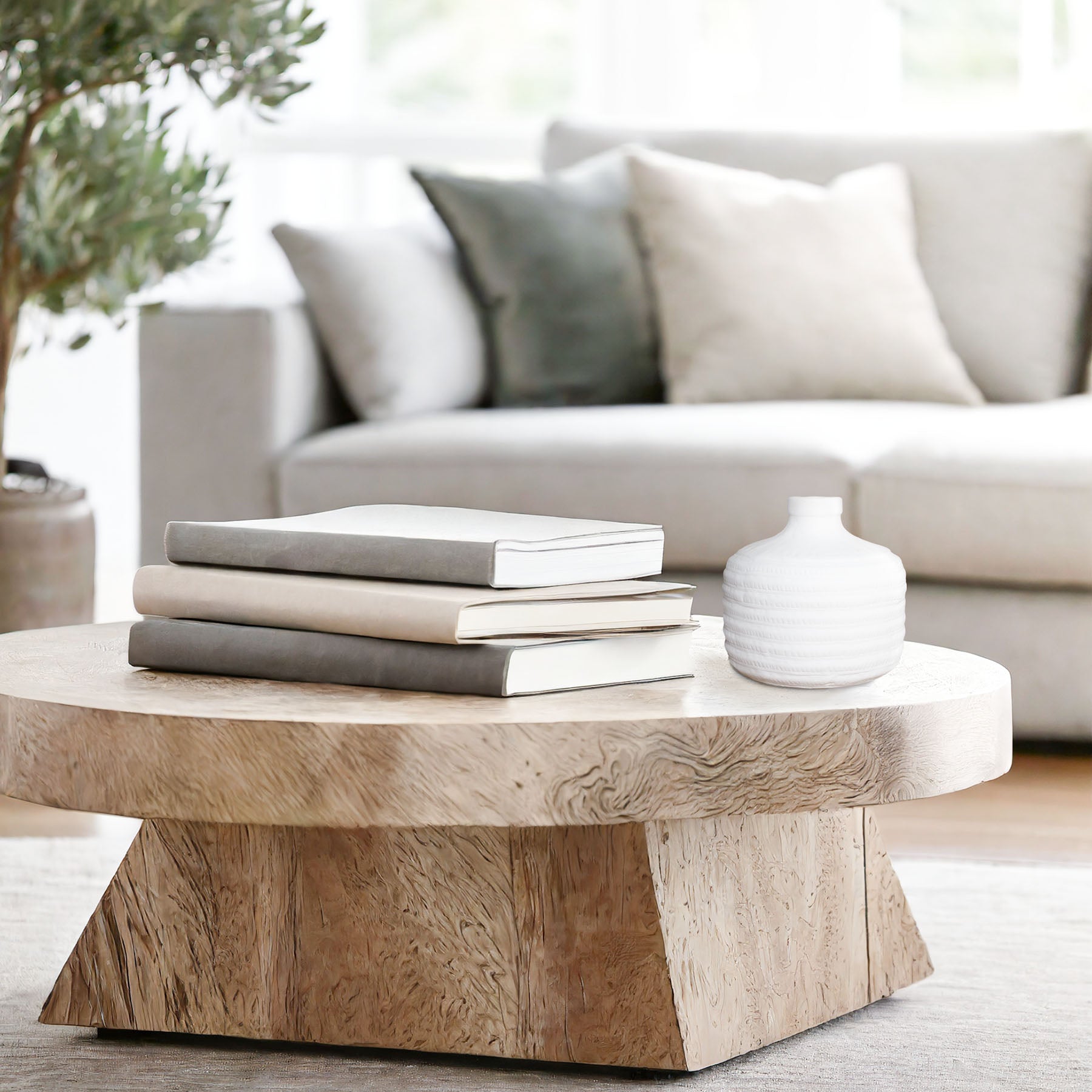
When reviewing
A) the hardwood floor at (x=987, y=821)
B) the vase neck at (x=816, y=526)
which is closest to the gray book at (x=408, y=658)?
the vase neck at (x=816, y=526)

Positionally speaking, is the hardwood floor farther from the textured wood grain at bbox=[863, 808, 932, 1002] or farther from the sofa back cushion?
the sofa back cushion

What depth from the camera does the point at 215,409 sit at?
2.39 metres

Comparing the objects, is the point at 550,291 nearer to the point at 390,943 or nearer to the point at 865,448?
the point at 865,448

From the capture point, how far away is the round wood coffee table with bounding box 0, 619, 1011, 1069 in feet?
2.99

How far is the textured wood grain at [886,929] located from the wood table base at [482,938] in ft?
0.13

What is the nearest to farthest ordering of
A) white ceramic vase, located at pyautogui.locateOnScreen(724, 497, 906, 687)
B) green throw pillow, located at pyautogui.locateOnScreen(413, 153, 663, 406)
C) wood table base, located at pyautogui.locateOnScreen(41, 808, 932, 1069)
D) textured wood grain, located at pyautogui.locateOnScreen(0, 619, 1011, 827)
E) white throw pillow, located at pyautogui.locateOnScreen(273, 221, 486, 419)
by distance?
textured wood grain, located at pyautogui.locateOnScreen(0, 619, 1011, 827) < white ceramic vase, located at pyautogui.locateOnScreen(724, 497, 906, 687) < wood table base, located at pyautogui.locateOnScreen(41, 808, 932, 1069) < white throw pillow, located at pyautogui.locateOnScreen(273, 221, 486, 419) < green throw pillow, located at pyautogui.locateOnScreen(413, 153, 663, 406)

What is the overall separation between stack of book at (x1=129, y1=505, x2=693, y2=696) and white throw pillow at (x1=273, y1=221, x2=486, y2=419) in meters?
1.42

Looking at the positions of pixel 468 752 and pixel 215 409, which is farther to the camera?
pixel 215 409

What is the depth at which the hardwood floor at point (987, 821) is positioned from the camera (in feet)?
5.89

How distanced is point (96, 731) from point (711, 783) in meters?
0.37

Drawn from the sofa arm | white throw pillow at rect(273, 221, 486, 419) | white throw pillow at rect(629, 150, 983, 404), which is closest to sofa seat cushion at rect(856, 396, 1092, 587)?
white throw pillow at rect(629, 150, 983, 404)

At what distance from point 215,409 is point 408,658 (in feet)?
4.89

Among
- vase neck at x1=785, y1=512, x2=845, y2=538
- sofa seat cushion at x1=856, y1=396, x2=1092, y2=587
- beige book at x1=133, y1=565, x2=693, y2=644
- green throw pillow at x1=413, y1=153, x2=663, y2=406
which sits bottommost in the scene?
sofa seat cushion at x1=856, y1=396, x2=1092, y2=587

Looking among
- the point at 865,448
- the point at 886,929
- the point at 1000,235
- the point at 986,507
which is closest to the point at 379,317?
the point at 865,448
